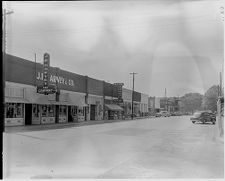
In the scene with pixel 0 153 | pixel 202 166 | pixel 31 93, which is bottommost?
pixel 202 166

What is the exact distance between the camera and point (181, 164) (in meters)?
7.72

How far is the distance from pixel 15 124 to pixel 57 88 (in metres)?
6.03

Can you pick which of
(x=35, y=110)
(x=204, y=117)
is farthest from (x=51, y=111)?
(x=204, y=117)

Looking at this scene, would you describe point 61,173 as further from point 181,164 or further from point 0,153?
point 181,164

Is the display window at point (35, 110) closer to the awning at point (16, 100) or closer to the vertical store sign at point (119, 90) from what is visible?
the awning at point (16, 100)

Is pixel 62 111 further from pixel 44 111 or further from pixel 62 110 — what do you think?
pixel 44 111

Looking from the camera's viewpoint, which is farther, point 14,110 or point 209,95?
point 14,110

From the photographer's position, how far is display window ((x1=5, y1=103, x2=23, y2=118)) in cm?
2195

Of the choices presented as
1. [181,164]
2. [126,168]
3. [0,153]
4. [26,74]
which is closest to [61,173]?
[126,168]

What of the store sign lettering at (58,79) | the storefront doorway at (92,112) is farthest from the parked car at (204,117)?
the store sign lettering at (58,79)

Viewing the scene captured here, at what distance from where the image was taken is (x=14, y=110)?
2278 centimetres

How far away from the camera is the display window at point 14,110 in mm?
21953

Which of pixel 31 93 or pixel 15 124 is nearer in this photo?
pixel 15 124

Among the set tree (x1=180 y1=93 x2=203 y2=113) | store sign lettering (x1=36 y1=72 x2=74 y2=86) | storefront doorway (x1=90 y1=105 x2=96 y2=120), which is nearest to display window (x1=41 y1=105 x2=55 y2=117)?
store sign lettering (x1=36 y1=72 x2=74 y2=86)
